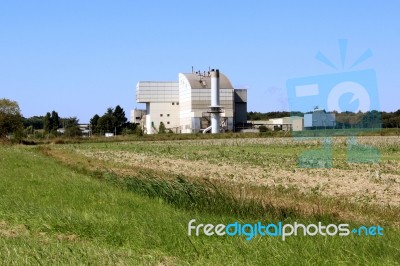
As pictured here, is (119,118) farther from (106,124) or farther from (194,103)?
(194,103)

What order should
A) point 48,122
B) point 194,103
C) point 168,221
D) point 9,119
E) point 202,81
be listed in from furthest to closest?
point 48,122 → point 202,81 → point 194,103 → point 9,119 → point 168,221

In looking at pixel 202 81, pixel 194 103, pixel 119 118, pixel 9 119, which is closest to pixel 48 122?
pixel 119 118

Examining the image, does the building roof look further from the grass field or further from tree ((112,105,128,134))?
the grass field

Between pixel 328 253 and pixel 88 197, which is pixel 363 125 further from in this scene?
pixel 328 253

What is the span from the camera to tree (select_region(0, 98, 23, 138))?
7781 cm

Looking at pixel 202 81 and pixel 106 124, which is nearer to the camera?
pixel 202 81

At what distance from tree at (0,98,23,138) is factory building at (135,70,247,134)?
125 ft

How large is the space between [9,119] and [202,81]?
154 ft

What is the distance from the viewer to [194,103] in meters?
113

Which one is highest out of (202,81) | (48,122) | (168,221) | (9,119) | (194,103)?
(202,81)

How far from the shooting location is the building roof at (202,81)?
11500cm

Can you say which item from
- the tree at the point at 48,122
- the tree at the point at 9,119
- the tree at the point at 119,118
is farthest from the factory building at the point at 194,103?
the tree at the point at 9,119

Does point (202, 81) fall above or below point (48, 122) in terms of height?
above

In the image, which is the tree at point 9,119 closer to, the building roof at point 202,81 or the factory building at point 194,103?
the factory building at point 194,103
